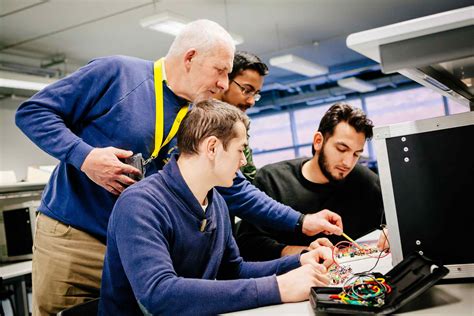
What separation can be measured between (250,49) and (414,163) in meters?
7.08

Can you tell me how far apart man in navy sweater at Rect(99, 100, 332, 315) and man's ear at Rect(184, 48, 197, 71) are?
347mm

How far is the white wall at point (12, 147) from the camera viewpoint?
8.14 m

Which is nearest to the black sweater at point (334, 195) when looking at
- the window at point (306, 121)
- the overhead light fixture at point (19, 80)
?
the overhead light fixture at point (19, 80)

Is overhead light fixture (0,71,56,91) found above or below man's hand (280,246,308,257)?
above

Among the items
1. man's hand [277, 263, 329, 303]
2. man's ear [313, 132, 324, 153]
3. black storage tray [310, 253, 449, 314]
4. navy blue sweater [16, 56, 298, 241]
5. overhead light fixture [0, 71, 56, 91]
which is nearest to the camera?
black storage tray [310, 253, 449, 314]

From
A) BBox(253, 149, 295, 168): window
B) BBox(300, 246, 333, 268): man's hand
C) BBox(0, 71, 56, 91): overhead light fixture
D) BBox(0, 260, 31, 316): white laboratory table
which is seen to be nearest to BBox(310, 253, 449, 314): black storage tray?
BBox(300, 246, 333, 268): man's hand

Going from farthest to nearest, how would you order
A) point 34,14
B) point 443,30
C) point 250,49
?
point 250,49
point 34,14
point 443,30

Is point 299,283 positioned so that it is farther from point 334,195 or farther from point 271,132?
point 271,132

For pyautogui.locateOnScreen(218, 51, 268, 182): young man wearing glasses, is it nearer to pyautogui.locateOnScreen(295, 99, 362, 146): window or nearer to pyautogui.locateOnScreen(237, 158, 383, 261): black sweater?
pyautogui.locateOnScreen(237, 158, 383, 261): black sweater

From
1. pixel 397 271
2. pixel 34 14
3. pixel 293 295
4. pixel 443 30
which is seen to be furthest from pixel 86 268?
pixel 34 14

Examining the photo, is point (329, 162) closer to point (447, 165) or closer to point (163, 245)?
point (447, 165)

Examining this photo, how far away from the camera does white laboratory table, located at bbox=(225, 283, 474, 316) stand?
96 cm

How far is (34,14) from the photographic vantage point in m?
5.29

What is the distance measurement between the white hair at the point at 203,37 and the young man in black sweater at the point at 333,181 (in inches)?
31.8
